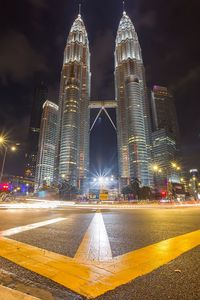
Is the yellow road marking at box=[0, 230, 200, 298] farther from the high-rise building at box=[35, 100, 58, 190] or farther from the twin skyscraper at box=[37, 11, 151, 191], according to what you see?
the high-rise building at box=[35, 100, 58, 190]

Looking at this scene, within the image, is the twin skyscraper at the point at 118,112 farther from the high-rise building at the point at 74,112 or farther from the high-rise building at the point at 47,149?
the high-rise building at the point at 47,149

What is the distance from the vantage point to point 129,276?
85.4 inches

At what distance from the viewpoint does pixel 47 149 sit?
186m

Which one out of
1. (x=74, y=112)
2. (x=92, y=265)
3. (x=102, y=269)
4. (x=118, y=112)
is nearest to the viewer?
(x=102, y=269)

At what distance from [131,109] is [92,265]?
15725 cm

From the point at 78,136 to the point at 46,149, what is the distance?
156 ft

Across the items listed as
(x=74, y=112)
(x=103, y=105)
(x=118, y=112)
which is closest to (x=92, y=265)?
(x=74, y=112)

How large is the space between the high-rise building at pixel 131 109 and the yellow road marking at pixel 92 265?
136755mm

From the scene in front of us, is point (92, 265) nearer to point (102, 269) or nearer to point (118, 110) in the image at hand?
point (102, 269)

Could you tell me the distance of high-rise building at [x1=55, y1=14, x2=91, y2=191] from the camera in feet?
480

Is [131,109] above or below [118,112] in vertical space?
below

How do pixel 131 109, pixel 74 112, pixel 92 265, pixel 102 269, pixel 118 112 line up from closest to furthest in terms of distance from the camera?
1. pixel 102 269
2. pixel 92 265
3. pixel 131 109
4. pixel 74 112
5. pixel 118 112

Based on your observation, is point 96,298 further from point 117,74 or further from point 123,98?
point 117,74

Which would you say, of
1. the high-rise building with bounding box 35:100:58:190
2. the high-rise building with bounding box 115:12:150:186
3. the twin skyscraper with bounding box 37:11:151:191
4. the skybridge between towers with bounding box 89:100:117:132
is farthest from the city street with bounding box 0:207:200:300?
the skybridge between towers with bounding box 89:100:117:132
